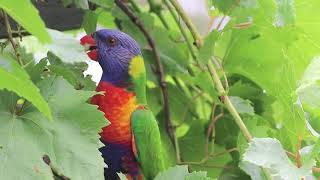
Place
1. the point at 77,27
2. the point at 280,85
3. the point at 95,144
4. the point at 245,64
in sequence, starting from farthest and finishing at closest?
the point at 77,27
the point at 245,64
the point at 280,85
the point at 95,144

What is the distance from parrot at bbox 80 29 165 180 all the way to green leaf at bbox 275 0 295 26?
15cm

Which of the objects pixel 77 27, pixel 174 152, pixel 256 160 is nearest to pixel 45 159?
pixel 256 160

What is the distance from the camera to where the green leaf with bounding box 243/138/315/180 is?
1.76ft

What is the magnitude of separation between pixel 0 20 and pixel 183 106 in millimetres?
387

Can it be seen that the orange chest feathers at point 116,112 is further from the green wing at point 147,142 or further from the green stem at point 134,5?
the green stem at point 134,5

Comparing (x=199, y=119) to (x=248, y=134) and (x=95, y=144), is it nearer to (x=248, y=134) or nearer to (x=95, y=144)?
(x=248, y=134)

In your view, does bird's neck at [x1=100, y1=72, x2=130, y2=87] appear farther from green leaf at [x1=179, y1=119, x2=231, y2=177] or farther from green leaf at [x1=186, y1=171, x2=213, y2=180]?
green leaf at [x1=179, y1=119, x2=231, y2=177]

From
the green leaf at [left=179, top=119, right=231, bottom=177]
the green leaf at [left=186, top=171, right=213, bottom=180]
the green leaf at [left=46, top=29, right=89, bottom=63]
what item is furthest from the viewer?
the green leaf at [left=179, top=119, right=231, bottom=177]

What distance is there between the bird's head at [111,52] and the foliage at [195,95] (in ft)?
0.07

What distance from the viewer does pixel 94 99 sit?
64cm

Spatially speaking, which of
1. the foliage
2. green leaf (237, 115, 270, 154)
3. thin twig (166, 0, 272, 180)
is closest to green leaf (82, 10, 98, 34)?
the foliage

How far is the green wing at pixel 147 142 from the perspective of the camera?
2.10 ft

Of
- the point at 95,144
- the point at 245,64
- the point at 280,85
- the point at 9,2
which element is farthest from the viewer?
the point at 245,64

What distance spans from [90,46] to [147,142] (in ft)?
0.38
